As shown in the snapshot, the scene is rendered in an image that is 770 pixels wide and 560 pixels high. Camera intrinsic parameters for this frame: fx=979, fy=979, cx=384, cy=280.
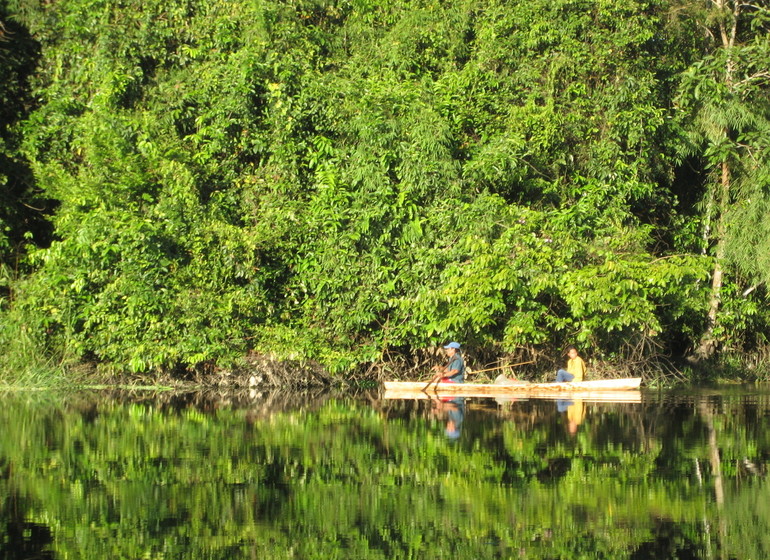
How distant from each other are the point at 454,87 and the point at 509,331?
5.33 meters

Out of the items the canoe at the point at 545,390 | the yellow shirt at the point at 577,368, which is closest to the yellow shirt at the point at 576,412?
the canoe at the point at 545,390

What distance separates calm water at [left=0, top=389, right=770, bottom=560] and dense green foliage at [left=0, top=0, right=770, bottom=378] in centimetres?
419

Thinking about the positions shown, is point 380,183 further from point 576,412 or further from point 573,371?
point 576,412

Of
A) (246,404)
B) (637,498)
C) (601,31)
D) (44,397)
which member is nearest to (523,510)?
(637,498)

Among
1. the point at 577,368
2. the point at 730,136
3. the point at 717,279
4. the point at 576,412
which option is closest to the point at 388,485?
the point at 576,412

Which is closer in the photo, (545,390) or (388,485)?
(388,485)

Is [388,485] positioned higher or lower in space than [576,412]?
lower

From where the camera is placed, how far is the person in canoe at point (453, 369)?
1803 cm

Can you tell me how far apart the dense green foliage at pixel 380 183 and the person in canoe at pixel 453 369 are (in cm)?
30

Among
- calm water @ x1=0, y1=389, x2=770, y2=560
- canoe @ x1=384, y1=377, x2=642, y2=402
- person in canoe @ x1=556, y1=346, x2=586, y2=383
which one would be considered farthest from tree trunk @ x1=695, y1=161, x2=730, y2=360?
calm water @ x1=0, y1=389, x2=770, y2=560

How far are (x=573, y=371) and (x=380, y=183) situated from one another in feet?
16.7

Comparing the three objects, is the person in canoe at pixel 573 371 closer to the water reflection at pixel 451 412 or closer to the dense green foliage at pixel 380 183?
the dense green foliage at pixel 380 183

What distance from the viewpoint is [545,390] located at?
56.9 feet

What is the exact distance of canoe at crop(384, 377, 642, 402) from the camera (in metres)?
17.2
